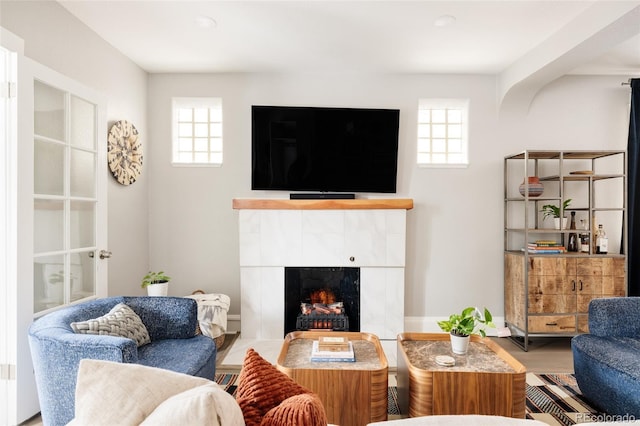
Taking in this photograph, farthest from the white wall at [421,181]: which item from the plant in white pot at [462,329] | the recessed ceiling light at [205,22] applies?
the plant in white pot at [462,329]

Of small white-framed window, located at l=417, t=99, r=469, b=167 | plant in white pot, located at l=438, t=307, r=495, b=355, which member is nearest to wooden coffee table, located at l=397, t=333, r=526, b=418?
plant in white pot, located at l=438, t=307, r=495, b=355

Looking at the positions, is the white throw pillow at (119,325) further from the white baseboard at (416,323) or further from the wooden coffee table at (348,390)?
the white baseboard at (416,323)

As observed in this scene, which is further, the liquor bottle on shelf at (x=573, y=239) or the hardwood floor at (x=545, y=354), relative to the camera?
the liquor bottle on shelf at (x=573, y=239)

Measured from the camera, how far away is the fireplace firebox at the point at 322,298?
11.2ft

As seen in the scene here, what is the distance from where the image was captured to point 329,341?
2213 mm

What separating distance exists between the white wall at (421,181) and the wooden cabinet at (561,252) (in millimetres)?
157

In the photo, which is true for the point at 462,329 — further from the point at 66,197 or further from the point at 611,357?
the point at 66,197

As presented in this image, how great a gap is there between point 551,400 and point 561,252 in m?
1.49

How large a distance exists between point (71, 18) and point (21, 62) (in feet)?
2.71

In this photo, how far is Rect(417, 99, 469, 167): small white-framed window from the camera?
389 centimetres

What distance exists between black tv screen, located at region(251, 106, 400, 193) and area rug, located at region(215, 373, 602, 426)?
184cm

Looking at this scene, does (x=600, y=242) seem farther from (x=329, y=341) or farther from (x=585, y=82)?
(x=329, y=341)

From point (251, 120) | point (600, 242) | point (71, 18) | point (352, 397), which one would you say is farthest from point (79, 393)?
point (600, 242)

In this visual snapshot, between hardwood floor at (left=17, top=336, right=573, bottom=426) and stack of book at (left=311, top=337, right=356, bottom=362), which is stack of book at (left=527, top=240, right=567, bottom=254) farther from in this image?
stack of book at (left=311, top=337, right=356, bottom=362)
